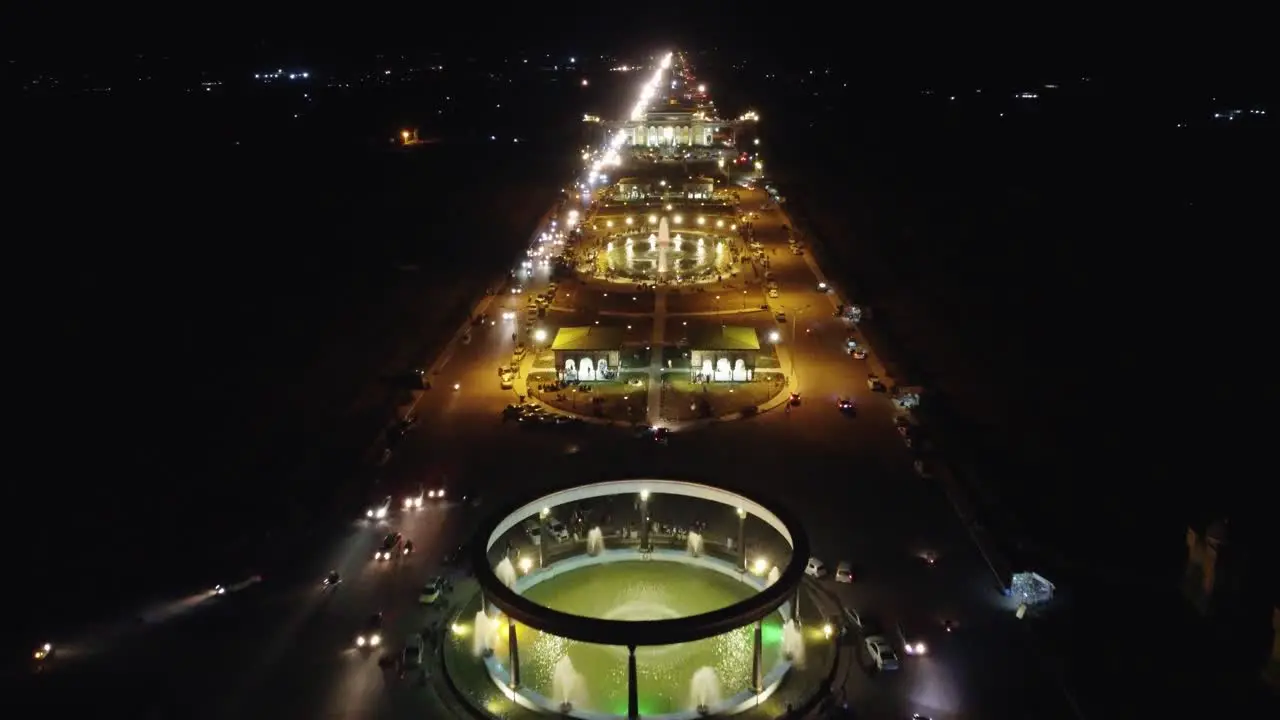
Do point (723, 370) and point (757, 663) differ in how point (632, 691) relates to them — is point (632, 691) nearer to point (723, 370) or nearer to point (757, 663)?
point (757, 663)

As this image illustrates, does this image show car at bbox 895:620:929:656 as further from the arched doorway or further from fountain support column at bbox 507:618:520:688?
the arched doorway

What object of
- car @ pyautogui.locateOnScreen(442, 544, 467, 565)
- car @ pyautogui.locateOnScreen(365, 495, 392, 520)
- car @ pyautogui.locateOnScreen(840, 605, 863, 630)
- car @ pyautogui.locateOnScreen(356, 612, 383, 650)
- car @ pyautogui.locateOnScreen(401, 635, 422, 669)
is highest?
car @ pyautogui.locateOnScreen(401, 635, 422, 669)

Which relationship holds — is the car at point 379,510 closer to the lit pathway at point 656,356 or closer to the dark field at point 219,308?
the dark field at point 219,308

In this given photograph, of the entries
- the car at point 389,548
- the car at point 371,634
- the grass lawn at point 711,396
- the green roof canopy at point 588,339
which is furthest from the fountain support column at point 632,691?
the green roof canopy at point 588,339

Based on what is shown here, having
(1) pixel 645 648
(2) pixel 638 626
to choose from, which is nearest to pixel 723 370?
(1) pixel 645 648

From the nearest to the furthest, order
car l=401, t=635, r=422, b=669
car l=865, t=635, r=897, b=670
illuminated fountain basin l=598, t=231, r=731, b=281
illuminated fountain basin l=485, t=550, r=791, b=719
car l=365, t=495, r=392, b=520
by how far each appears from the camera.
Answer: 1. illuminated fountain basin l=485, t=550, r=791, b=719
2. car l=865, t=635, r=897, b=670
3. car l=401, t=635, r=422, b=669
4. car l=365, t=495, r=392, b=520
5. illuminated fountain basin l=598, t=231, r=731, b=281

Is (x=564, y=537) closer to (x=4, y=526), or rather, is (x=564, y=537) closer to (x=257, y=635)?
(x=257, y=635)

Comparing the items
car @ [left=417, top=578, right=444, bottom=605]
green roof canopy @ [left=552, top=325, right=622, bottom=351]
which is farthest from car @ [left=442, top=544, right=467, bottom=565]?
green roof canopy @ [left=552, top=325, right=622, bottom=351]
